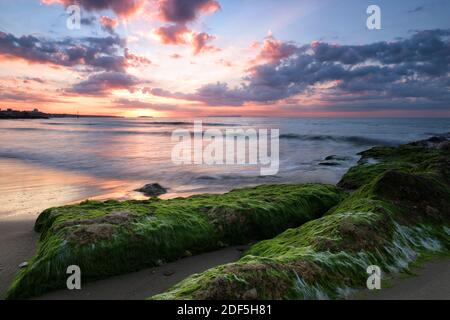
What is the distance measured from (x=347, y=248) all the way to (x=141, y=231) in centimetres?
270

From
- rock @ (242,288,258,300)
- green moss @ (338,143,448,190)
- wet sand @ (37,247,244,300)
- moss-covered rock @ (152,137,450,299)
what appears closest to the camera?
rock @ (242,288,258,300)

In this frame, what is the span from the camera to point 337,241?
3.95 meters

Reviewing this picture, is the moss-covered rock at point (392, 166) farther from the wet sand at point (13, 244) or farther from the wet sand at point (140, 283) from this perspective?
the wet sand at point (13, 244)

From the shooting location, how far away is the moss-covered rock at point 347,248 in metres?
2.97

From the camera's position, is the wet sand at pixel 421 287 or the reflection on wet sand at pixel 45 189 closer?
the wet sand at pixel 421 287

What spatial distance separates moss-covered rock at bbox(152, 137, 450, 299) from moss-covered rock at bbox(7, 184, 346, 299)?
912mm

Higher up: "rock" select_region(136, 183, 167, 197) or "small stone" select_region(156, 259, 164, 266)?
"rock" select_region(136, 183, 167, 197)

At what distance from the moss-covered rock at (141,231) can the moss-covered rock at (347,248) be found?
91 cm

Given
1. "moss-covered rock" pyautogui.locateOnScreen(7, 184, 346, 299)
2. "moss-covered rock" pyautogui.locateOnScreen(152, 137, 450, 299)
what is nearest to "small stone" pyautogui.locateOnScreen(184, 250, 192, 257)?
"moss-covered rock" pyautogui.locateOnScreen(7, 184, 346, 299)

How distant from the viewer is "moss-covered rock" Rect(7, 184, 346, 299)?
417 cm
